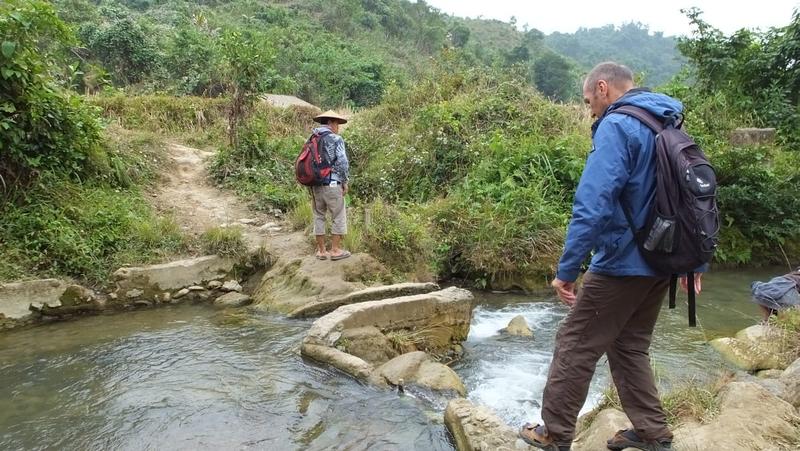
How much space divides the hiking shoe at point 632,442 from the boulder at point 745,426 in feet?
0.32

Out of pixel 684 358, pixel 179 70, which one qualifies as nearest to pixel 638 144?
pixel 684 358

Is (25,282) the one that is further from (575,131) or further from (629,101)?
(575,131)

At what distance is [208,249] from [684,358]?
569 centimetres

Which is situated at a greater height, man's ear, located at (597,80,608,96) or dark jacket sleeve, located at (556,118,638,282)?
man's ear, located at (597,80,608,96)

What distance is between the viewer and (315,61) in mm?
27391

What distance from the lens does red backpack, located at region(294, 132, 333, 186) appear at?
667 centimetres

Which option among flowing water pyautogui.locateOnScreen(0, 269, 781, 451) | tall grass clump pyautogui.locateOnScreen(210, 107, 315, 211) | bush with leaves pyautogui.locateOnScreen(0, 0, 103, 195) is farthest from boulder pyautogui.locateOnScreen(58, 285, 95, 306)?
tall grass clump pyautogui.locateOnScreen(210, 107, 315, 211)

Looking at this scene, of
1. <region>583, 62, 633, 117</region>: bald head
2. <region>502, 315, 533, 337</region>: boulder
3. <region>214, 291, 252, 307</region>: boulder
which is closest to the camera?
<region>583, 62, 633, 117</region>: bald head

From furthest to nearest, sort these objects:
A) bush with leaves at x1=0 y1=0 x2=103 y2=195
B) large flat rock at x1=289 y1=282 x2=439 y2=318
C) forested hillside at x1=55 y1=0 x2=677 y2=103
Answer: forested hillside at x1=55 y1=0 x2=677 y2=103 → bush with leaves at x1=0 y1=0 x2=103 y2=195 → large flat rock at x1=289 y1=282 x2=439 y2=318

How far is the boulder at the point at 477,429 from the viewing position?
10.6 feet

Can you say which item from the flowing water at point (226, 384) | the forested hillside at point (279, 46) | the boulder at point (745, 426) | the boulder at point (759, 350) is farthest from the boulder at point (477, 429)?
the forested hillside at point (279, 46)

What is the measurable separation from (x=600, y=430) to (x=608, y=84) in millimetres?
1979

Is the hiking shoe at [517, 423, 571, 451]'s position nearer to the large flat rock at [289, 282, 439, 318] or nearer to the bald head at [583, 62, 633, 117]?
the bald head at [583, 62, 633, 117]

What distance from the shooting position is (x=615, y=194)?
2.66 metres
